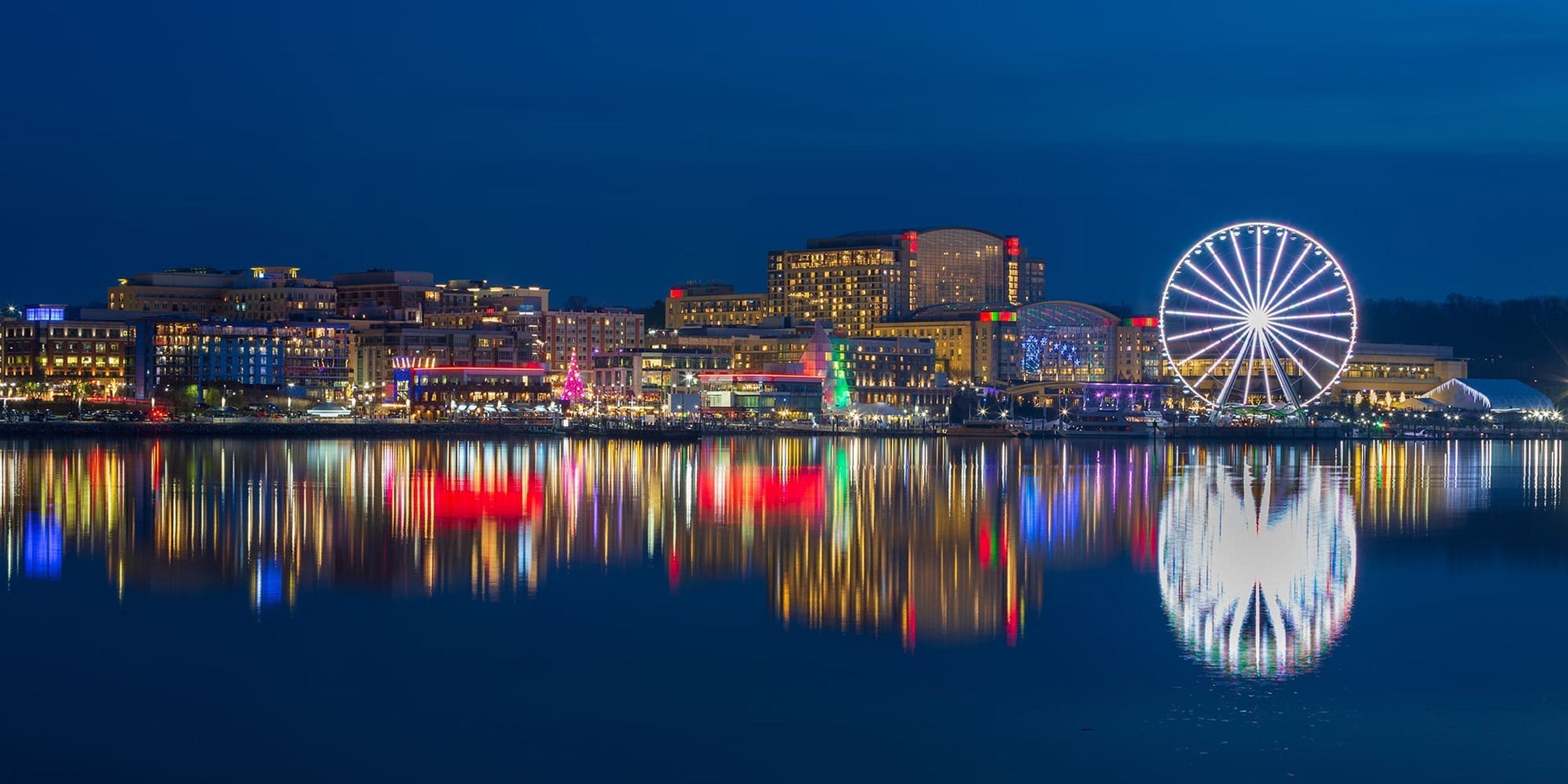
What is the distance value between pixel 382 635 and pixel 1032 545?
12.3 metres

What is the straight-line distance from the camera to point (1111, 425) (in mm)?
91938

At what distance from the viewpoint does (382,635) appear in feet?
64.5

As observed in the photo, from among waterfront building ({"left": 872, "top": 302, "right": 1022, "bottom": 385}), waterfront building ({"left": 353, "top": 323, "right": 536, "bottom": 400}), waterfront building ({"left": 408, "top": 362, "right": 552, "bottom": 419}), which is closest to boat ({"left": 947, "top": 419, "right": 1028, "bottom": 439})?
waterfront building ({"left": 408, "top": 362, "right": 552, "bottom": 419})

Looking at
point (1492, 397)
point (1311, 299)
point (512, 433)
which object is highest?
point (1311, 299)

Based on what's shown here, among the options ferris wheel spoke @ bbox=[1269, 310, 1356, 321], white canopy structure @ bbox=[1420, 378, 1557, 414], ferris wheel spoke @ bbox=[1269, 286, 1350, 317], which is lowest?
white canopy structure @ bbox=[1420, 378, 1557, 414]

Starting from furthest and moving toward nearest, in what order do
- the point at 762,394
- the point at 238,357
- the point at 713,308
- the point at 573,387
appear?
the point at 713,308 → the point at 238,357 → the point at 762,394 → the point at 573,387

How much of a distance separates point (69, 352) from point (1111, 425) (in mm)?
58429

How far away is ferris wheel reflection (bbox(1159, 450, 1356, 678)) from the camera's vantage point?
19.2m

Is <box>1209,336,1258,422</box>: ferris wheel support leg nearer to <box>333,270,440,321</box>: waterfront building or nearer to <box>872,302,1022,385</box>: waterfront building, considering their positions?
<box>872,302,1022,385</box>: waterfront building

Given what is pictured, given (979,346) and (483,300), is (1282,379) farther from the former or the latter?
(483,300)

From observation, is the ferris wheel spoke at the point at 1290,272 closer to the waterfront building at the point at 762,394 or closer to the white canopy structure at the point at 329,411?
the waterfront building at the point at 762,394

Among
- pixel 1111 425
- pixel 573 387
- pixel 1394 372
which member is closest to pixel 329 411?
pixel 573 387

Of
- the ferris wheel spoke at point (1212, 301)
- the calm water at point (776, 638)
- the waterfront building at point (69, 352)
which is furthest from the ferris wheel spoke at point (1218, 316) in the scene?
the waterfront building at point (69, 352)

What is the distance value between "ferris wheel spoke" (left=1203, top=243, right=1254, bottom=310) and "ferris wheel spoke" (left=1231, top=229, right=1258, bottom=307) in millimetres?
99
